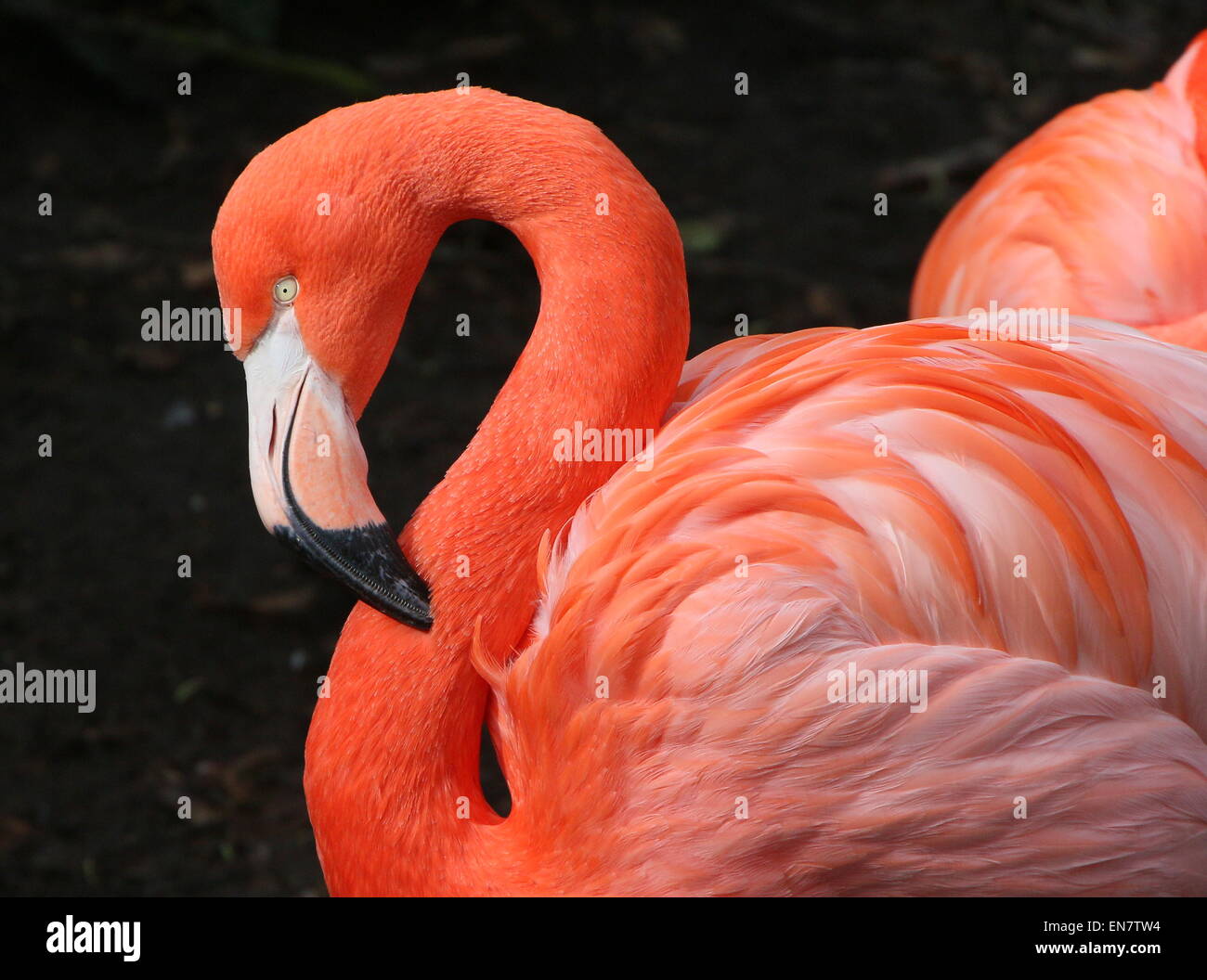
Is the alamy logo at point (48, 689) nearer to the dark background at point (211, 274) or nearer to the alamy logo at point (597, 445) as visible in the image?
the dark background at point (211, 274)

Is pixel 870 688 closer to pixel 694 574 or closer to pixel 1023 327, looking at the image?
pixel 694 574

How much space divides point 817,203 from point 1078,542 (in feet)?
10.6

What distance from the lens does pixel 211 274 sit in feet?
15.0

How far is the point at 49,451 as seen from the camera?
401 centimetres

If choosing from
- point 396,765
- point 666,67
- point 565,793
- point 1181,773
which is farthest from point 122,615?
point 666,67

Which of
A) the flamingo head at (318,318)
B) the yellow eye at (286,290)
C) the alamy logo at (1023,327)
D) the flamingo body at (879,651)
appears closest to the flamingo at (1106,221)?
the alamy logo at (1023,327)

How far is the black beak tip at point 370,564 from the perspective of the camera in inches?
Answer: 76.5

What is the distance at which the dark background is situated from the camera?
3246 mm

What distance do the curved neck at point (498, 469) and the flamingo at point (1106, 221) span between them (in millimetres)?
1090

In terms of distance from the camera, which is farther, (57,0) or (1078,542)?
(57,0)

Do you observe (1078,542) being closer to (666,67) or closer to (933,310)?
(933,310)
